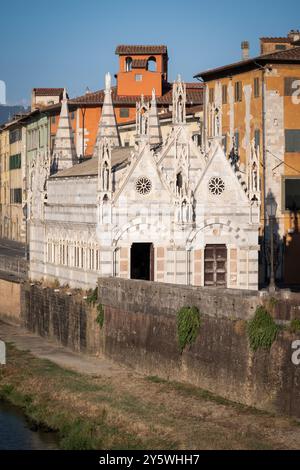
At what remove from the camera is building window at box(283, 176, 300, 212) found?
249ft

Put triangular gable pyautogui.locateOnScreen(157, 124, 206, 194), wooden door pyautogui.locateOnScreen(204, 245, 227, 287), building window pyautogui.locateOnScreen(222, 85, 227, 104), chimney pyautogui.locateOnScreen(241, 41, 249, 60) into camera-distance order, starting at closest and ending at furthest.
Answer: triangular gable pyautogui.locateOnScreen(157, 124, 206, 194) < wooden door pyautogui.locateOnScreen(204, 245, 227, 287) < building window pyautogui.locateOnScreen(222, 85, 227, 104) < chimney pyautogui.locateOnScreen(241, 41, 249, 60)

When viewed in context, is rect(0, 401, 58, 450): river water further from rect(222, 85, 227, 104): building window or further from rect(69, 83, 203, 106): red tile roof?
rect(69, 83, 203, 106): red tile roof

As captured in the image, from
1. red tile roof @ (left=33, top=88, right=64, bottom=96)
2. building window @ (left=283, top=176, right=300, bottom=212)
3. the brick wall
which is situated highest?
red tile roof @ (left=33, top=88, right=64, bottom=96)

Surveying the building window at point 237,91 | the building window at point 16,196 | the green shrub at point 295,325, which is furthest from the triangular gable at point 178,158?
the building window at point 16,196

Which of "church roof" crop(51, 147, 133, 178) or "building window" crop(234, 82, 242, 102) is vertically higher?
"building window" crop(234, 82, 242, 102)

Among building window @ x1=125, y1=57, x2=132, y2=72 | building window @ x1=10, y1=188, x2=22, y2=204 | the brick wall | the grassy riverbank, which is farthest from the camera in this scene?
building window @ x1=10, y1=188, x2=22, y2=204

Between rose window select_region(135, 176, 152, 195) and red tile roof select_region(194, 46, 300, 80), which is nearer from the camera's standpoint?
rose window select_region(135, 176, 152, 195)

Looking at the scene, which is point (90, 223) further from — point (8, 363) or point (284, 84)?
point (284, 84)

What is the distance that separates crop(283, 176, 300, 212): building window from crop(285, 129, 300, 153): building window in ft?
5.18

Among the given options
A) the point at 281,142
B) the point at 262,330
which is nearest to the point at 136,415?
the point at 262,330

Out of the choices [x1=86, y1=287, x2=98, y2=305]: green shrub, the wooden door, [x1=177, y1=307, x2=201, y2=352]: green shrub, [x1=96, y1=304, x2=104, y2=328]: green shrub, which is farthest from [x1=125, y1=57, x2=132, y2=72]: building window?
[x1=177, y1=307, x2=201, y2=352]: green shrub

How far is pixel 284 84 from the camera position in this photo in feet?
249

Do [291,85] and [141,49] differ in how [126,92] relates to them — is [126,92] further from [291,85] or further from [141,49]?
[291,85]
